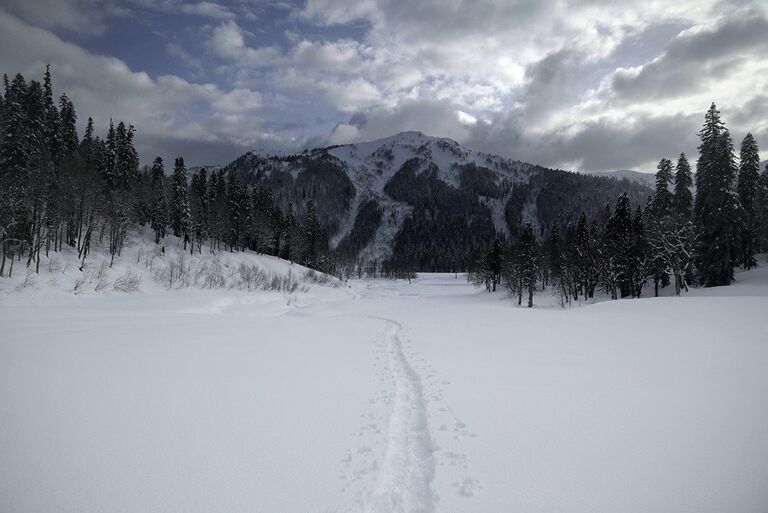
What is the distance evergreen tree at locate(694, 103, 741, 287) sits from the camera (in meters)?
36.1

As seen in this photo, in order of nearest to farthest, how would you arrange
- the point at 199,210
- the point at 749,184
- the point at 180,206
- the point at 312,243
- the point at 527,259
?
the point at 749,184 < the point at 527,259 < the point at 180,206 < the point at 199,210 < the point at 312,243

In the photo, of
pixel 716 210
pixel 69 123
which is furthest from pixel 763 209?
pixel 69 123

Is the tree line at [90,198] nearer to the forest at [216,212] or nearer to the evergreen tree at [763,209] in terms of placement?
the forest at [216,212]

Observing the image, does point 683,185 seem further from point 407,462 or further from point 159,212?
point 159,212

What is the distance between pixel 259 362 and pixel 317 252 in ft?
257

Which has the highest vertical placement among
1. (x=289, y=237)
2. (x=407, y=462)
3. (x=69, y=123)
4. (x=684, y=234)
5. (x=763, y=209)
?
(x=69, y=123)

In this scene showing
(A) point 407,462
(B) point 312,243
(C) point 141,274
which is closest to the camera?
(A) point 407,462

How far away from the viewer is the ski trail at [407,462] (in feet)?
14.3

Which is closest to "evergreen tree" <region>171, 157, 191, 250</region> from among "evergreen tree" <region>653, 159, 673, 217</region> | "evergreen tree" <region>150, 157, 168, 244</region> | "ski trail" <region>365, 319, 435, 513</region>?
"evergreen tree" <region>150, 157, 168, 244</region>

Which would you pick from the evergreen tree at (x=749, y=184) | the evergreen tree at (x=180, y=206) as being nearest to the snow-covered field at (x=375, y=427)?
the evergreen tree at (x=749, y=184)

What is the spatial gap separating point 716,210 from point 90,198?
73.5m

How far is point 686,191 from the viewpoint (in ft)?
143

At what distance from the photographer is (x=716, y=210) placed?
36.7 metres

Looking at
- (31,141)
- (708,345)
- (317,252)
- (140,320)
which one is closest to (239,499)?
(708,345)
